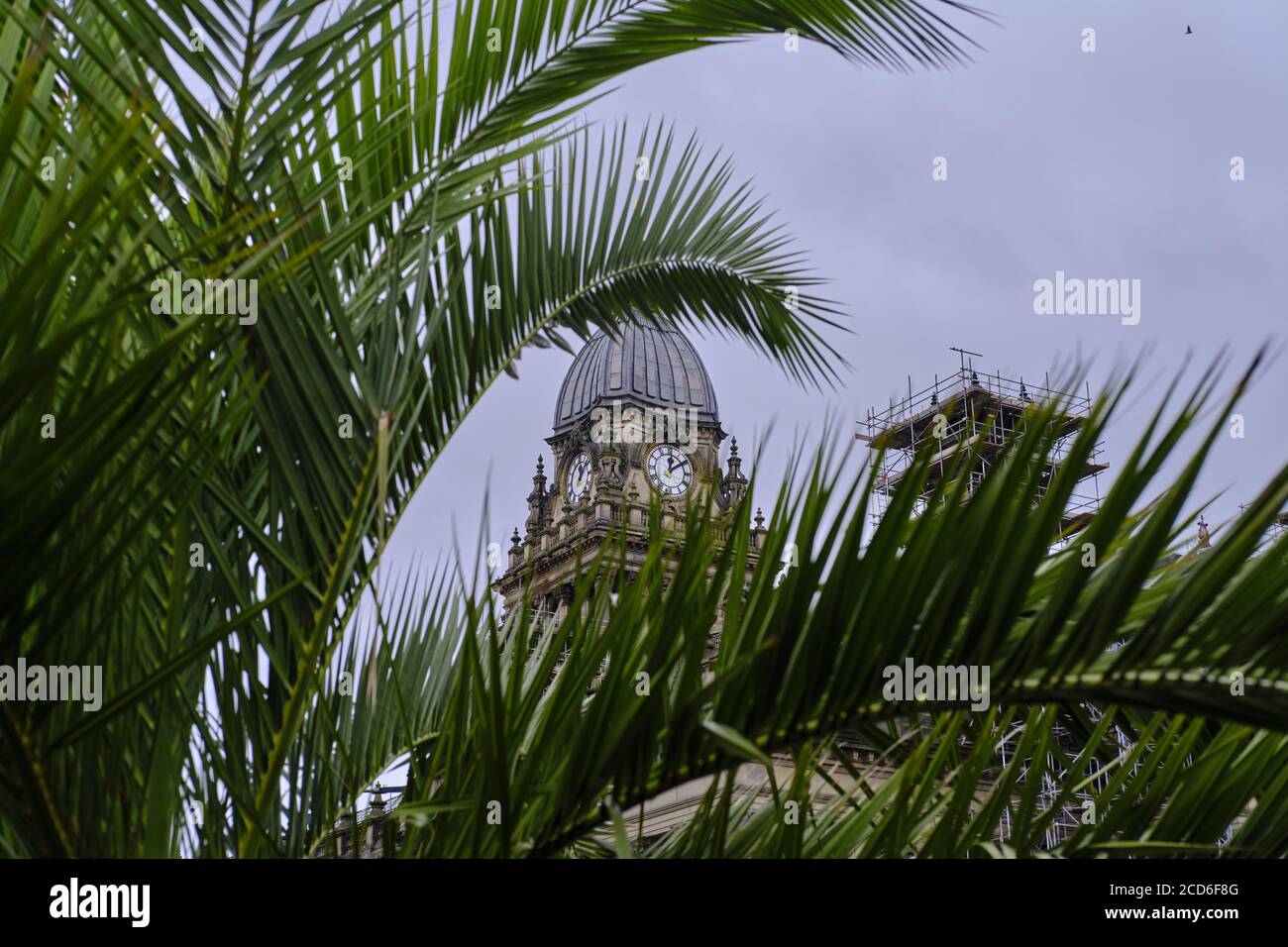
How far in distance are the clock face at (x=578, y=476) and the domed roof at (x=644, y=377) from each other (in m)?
2.51

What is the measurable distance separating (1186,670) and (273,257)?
1.70 m

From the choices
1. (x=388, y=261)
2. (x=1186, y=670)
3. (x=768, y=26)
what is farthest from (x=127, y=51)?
(x=1186, y=670)

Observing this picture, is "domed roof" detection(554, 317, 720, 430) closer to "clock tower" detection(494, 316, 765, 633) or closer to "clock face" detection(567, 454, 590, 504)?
"clock tower" detection(494, 316, 765, 633)

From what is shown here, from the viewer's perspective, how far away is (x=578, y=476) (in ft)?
142

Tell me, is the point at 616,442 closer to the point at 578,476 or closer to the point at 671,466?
the point at 671,466

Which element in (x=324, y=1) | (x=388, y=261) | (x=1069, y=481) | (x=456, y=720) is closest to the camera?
(x=1069, y=481)

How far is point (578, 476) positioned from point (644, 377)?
5.46 m

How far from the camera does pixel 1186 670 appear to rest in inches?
82.5

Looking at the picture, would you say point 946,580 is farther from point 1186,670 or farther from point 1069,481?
point 1186,670

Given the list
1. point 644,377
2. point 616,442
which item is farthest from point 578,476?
point 644,377

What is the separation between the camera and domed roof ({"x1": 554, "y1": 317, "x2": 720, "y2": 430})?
38094mm

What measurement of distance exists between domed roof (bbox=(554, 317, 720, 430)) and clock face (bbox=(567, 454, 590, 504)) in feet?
8.25

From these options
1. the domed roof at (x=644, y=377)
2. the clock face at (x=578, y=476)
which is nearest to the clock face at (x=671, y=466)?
the domed roof at (x=644, y=377)

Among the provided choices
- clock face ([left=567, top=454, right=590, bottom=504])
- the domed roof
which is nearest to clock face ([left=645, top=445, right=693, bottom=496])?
the domed roof
